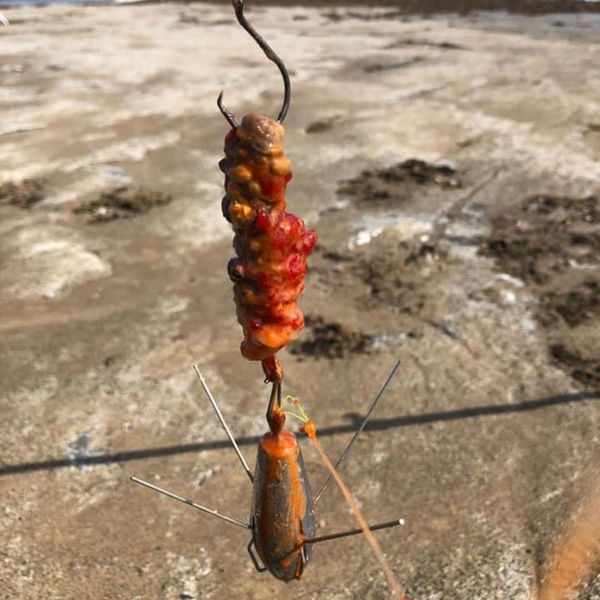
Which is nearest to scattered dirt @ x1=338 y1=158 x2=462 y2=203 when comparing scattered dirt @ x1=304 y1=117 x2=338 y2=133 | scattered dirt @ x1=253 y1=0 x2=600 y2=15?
scattered dirt @ x1=304 y1=117 x2=338 y2=133

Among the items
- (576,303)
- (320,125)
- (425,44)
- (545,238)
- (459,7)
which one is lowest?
(459,7)

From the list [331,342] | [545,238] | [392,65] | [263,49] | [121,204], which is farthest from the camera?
[392,65]

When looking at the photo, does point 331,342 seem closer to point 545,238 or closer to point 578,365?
point 578,365

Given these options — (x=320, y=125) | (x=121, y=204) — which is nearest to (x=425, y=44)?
(x=320, y=125)

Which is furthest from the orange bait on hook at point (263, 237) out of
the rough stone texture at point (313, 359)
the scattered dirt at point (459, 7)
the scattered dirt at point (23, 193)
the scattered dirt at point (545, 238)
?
the scattered dirt at point (459, 7)

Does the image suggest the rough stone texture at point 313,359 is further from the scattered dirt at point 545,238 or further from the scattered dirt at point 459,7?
the scattered dirt at point 459,7

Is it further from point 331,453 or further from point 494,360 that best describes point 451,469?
point 494,360

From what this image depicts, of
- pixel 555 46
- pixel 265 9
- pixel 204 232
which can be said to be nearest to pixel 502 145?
pixel 204 232
